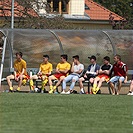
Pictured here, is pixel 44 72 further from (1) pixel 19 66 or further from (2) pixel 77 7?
(2) pixel 77 7

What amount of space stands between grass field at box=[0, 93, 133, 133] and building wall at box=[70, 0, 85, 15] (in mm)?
50173

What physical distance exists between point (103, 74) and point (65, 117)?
1146 centimetres

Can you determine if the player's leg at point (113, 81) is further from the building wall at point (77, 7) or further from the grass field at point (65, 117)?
the building wall at point (77, 7)

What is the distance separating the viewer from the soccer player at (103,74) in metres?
24.0

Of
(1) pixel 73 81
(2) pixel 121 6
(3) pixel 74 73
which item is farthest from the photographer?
(2) pixel 121 6

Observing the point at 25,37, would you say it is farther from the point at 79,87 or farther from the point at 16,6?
the point at 16,6

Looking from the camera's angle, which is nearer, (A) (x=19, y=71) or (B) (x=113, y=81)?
(B) (x=113, y=81)

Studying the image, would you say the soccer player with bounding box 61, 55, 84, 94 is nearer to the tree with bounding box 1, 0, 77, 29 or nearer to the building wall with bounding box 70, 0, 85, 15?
the tree with bounding box 1, 0, 77, 29

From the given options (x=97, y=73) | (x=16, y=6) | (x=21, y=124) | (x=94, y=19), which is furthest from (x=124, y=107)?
(x=94, y=19)

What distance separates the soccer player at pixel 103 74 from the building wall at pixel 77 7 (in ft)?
139

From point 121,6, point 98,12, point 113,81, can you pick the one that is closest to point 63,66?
point 113,81

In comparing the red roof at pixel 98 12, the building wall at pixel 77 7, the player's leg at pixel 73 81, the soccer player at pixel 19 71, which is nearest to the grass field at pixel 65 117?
the player's leg at pixel 73 81

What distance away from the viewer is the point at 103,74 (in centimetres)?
2428

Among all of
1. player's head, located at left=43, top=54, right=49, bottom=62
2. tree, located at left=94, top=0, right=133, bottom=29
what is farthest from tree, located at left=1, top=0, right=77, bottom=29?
tree, located at left=94, top=0, right=133, bottom=29
